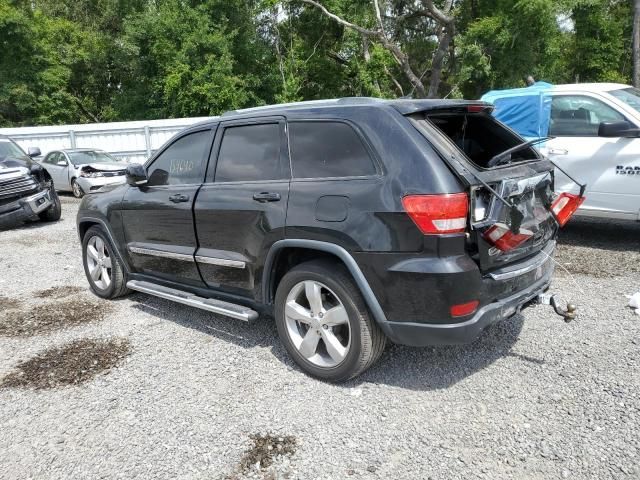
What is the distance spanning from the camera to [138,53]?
28266 millimetres

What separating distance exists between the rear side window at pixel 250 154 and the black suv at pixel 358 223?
0.5 inches

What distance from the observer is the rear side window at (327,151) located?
3.23 m

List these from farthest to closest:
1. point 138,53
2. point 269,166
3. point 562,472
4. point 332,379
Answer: point 138,53, point 269,166, point 332,379, point 562,472

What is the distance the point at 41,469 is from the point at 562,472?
2686 mm

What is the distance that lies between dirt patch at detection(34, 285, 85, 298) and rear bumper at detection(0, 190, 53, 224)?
418 cm

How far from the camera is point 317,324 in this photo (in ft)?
11.2

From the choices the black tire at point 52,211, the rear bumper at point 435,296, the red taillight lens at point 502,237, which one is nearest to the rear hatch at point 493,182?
the red taillight lens at point 502,237

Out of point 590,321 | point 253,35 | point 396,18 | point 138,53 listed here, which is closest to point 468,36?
point 396,18

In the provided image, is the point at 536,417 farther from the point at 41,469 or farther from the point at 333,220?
the point at 41,469

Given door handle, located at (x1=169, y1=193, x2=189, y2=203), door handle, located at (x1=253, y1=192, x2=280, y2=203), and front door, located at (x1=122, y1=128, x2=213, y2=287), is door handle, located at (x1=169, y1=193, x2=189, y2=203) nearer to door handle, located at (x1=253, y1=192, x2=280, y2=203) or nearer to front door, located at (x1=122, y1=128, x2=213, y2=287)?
front door, located at (x1=122, y1=128, x2=213, y2=287)

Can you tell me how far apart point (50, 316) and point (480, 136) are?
14.0 ft

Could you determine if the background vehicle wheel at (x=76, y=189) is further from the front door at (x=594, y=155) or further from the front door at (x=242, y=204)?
the front door at (x=594, y=155)

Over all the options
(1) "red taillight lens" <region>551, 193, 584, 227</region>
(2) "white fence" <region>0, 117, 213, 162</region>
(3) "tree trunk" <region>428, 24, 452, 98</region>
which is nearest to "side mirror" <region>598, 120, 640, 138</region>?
(1) "red taillight lens" <region>551, 193, 584, 227</region>

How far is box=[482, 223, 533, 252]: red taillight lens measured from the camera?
2.98 meters
